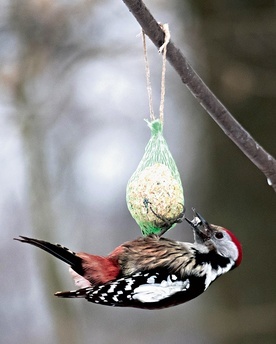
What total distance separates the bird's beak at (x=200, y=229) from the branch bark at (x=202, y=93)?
0.44 m

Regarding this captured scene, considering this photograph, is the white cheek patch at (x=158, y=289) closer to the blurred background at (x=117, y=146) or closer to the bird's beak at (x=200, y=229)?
the bird's beak at (x=200, y=229)

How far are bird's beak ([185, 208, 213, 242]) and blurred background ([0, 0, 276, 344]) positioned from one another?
176cm

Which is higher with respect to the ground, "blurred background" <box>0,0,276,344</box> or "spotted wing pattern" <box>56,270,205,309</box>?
"blurred background" <box>0,0,276,344</box>

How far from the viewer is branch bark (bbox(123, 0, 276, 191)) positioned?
8.39 ft

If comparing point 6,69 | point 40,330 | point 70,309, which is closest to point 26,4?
point 6,69

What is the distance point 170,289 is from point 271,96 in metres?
2.26

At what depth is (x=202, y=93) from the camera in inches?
107

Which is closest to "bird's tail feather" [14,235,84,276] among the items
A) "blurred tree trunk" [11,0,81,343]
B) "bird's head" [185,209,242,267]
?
"bird's head" [185,209,242,267]

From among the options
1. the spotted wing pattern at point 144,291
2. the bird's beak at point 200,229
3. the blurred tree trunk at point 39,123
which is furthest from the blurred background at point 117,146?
the spotted wing pattern at point 144,291

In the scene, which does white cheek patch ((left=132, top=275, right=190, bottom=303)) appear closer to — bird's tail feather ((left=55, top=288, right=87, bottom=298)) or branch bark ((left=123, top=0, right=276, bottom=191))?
bird's tail feather ((left=55, top=288, right=87, bottom=298))

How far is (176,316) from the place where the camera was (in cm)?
Answer: 580

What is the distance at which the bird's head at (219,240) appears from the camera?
3.18 metres

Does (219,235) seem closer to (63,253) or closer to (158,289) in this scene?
(158,289)

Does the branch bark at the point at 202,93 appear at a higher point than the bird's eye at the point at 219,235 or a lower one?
higher
